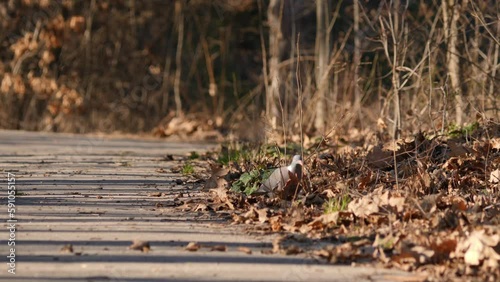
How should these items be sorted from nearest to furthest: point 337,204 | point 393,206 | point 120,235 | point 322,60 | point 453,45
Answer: point 120,235 → point 393,206 → point 337,204 → point 453,45 → point 322,60

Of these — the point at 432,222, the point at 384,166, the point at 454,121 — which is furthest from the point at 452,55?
the point at 432,222

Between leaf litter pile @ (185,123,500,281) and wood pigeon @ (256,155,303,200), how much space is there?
0.29 ft

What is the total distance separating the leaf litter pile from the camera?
616 cm

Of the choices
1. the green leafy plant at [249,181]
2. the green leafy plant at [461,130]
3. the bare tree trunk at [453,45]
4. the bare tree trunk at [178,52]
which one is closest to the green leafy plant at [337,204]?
the green leafy plant at [249,181]

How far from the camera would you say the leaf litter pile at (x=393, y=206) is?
20.2 feet

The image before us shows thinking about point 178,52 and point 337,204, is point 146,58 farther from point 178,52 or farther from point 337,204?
point 337,204

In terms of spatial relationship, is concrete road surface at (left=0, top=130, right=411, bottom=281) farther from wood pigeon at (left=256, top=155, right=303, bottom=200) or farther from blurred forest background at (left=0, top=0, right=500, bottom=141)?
blurred forest background at (left=0, top=0, right=500, bottom=141)

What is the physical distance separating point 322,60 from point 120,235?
11774mm

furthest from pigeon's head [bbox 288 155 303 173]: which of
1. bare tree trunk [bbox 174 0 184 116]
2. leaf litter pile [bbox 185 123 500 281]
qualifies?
bare tree trunk [bbox 174 0 184 116]

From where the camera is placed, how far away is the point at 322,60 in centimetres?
1825

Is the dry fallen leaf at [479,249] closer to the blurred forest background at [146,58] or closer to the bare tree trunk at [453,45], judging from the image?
the bare tree trunk at [453,45]

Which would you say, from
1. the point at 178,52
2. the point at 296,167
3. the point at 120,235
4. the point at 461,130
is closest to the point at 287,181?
the point at 296,167

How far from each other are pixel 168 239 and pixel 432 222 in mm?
1925

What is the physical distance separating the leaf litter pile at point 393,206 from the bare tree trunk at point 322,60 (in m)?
4.16
